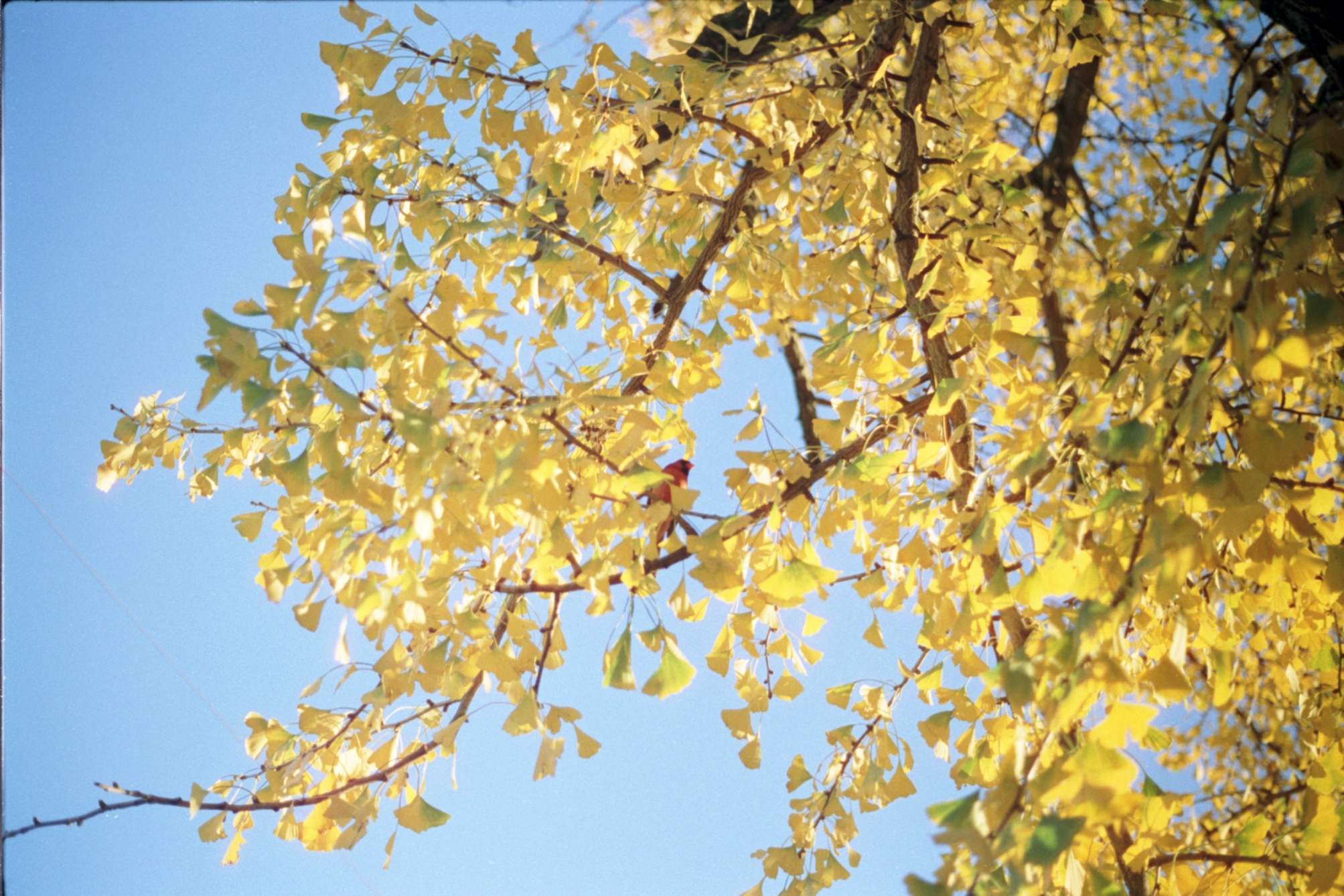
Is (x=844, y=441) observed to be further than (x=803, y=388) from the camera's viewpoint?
No

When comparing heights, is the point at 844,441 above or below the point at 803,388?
below

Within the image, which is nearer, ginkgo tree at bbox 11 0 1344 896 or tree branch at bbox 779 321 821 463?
ginkgo tree at bbox 11 0 1344 896

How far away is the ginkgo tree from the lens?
0.56m

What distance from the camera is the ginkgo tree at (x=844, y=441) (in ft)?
1.85

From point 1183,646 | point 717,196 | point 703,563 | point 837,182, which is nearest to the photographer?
point 1183,646

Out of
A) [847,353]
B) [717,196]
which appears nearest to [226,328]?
[847,353]

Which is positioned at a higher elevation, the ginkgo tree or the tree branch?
the tree branch

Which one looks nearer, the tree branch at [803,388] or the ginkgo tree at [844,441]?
the ginkgo tree at [844,441]

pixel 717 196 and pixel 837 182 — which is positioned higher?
pixel 717 196

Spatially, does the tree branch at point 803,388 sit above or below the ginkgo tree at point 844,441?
above

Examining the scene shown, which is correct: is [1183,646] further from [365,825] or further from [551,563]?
[365,825]

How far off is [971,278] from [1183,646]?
0.51 m

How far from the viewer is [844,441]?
0.96 meters

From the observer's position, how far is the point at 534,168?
0.85m
